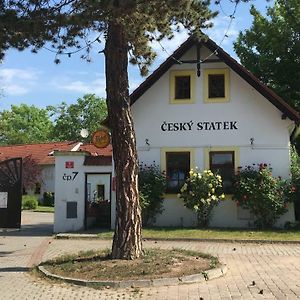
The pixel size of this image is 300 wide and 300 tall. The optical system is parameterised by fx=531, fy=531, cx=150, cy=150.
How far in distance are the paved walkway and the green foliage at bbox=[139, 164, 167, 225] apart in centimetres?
409

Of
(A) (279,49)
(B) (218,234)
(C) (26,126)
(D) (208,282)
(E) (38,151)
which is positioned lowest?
(D) (208,282)

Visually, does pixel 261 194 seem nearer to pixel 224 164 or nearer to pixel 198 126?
pixel 224 164

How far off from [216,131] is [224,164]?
4.41 feet

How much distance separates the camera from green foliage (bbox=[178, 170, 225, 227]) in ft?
65.1

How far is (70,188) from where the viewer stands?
67.9 ft

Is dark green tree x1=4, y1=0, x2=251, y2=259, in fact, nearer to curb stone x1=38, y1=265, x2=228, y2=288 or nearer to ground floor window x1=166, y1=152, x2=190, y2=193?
curb stone x1=38, y1=265, x2=228, y2=288

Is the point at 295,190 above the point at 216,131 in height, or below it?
below

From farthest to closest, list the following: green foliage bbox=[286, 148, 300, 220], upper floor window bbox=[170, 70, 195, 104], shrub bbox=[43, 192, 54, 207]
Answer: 1. shrub bbox=[43, 192, 54, 207]
2. upper floor window bbox=[170, 70, 195, 104]
3. green foliage bbox=[286, 148, 300, 220]

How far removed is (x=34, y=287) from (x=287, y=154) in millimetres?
13350

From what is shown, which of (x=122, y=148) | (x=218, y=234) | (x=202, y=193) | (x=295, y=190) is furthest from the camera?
(x=202, y=193)

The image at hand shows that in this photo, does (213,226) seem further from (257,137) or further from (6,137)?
(6,137)

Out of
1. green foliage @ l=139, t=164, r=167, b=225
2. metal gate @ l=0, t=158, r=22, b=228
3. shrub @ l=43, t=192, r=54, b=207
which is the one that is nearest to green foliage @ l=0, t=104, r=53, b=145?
shrub @ l=43, t=192, r=54, b=207

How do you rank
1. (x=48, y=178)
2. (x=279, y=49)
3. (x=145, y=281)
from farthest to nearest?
(x=48, y=178) < (x=279, y=49) < (x=145, y=281)

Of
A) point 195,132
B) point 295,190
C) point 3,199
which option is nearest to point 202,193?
point 195,132
